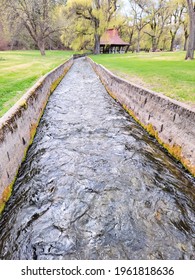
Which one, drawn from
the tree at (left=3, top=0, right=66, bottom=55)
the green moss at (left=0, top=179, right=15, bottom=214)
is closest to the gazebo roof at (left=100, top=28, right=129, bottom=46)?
the tree at (left=3, top=0, right=66, bottom=55)

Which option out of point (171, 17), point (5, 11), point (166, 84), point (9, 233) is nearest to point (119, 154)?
point (9, 233)

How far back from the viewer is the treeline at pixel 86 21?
30.3 m

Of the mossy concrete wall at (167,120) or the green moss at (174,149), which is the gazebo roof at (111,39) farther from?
the green moss at (174,149)

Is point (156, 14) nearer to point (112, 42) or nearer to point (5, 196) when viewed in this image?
point (112, 42)

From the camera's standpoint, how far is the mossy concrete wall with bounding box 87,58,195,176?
4.89 meters

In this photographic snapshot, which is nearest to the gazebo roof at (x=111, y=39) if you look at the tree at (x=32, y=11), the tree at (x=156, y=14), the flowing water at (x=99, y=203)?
the tree at (x=156, y=14)

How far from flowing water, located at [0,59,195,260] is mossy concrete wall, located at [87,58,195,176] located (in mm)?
265

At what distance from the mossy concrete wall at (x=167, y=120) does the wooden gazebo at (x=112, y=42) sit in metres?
48.0

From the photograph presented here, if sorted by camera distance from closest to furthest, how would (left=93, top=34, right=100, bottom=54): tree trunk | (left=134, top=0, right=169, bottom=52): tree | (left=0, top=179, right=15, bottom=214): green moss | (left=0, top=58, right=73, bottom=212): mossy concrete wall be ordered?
(left=0, top=179, right=15, bottom=214): green moss, (left=0, top=58, right=73, bottom=212): mossy concrete wall, (left=93, top=34, right=100, bottom=54): tree trunk, (left=134, top=0, right=169, bottom=52): tree

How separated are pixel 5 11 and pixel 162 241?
33.5 m

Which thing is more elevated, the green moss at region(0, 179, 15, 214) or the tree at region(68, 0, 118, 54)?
the tree at region(68, 0, 118, 54)

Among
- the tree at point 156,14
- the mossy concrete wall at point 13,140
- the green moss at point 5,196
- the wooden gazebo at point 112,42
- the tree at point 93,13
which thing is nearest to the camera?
the green moss at point 5,196

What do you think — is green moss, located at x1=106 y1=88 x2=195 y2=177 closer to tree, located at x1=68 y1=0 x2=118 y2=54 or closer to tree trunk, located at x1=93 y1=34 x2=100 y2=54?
tree, located at x1=68 y1=0 x2=118 y2=54
